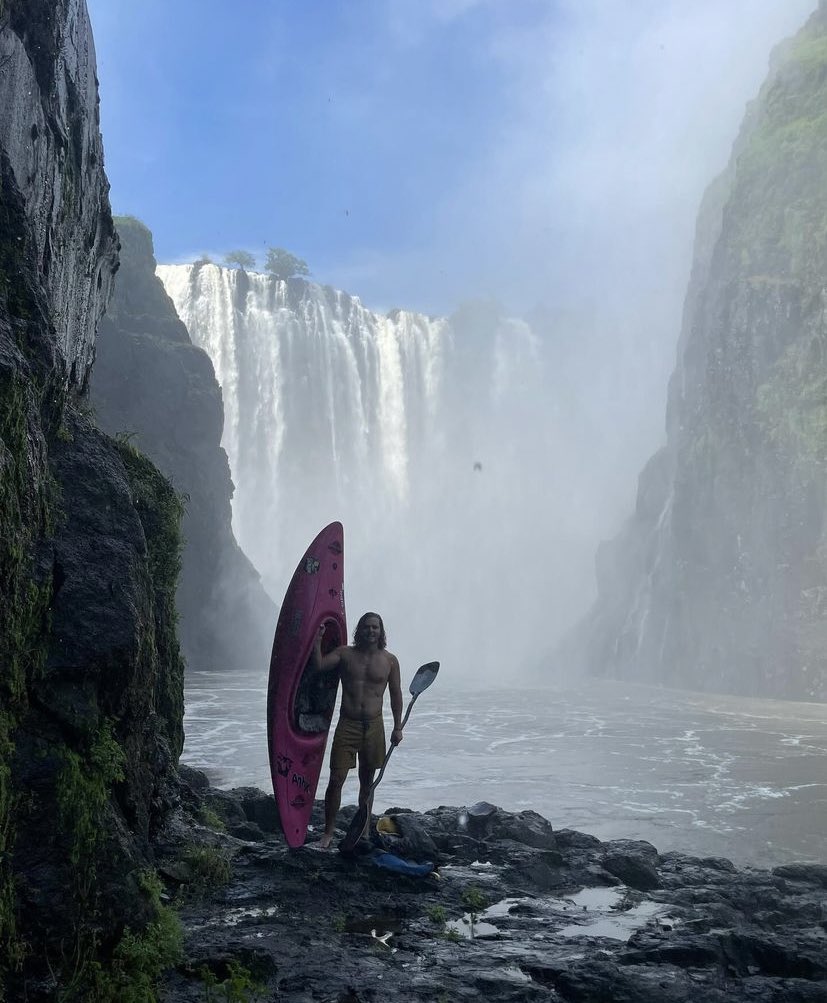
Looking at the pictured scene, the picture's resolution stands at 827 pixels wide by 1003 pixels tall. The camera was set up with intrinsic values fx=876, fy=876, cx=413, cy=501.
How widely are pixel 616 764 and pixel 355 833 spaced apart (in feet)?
40.1

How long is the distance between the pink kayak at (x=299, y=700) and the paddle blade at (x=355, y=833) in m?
0.36

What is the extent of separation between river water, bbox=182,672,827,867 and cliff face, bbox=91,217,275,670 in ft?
38.5

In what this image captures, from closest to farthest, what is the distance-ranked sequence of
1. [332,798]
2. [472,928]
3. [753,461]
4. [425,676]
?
[472,928] → [332,798] → [425,676] → [753,461]

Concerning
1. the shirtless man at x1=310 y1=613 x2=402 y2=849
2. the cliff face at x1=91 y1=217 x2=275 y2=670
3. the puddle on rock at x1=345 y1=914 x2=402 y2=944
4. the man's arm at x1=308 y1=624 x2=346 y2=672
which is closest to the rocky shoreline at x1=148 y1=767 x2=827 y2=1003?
the puddle on rock at x1=345 y1=914 x2=402 y2=944

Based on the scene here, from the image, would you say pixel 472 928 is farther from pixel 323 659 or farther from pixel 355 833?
pixel 323 659

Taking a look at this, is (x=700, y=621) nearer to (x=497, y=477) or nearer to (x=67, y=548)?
(x=67, y=548)

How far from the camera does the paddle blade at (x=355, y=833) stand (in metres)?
6.47

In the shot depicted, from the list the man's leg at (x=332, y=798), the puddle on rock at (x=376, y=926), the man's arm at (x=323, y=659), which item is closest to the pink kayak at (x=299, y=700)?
the man's arm at (x=323, y=659)

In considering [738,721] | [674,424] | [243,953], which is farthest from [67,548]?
[674,424]

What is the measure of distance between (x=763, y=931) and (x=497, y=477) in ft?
241

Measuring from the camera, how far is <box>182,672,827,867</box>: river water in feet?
39.3

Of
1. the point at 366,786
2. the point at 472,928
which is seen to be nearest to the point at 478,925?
the point at 472,928

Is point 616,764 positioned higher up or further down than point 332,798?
further down

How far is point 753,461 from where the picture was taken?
37000mm
